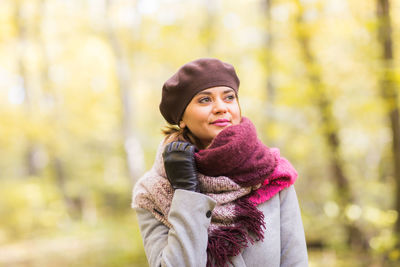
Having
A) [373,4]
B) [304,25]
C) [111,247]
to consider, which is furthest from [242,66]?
[111,247]

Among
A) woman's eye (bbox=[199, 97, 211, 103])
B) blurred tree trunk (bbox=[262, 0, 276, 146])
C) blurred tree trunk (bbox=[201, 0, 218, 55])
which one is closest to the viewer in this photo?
woman's eye (bbox=[199, 97, 211, 103])

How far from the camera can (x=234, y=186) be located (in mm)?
1486

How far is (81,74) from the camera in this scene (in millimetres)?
14984

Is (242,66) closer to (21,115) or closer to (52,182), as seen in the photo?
(21,115)

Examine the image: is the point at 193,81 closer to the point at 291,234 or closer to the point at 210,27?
the point at 291,234

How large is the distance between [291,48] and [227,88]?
15.2 ft

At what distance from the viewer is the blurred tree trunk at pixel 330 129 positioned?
194 inches

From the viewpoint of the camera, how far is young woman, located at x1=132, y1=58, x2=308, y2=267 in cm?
141

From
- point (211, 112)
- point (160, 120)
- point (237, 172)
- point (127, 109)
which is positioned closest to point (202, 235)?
point (237, 172)

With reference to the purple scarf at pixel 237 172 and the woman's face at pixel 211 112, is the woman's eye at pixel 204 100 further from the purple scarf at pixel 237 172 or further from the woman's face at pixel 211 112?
the purple scarf at pixel 237 172

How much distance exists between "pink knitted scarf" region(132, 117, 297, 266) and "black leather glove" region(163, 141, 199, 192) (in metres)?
0.05

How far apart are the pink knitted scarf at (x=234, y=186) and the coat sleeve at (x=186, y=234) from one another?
78 mm

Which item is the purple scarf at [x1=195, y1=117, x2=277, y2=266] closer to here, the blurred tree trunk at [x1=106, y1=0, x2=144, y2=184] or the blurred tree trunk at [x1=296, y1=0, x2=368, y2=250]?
the blurred tree trunk at [x1=296, y1=0, x2=368, y2=250]

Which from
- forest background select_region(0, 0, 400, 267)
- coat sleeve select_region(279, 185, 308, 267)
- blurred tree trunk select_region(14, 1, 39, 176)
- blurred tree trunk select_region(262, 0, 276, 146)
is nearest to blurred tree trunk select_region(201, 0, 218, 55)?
forest background select_region(0, 0, 400, 267)
